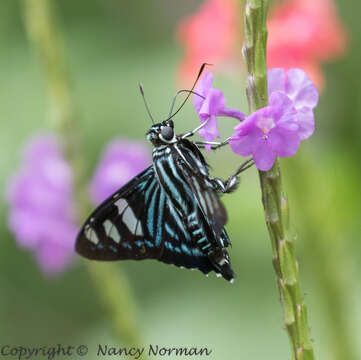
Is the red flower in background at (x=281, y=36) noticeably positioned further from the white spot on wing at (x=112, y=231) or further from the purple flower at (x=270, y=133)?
the purple flower at (x=270, y=133)

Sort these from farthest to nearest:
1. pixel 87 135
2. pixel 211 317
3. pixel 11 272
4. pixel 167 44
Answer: pixel 167 44 → pixel 87 135 → pixel 11 272 → pixel 211 317

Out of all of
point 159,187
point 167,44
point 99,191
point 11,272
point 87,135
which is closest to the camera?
point 159,187

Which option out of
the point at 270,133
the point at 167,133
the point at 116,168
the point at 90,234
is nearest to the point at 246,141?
the point at 270,133

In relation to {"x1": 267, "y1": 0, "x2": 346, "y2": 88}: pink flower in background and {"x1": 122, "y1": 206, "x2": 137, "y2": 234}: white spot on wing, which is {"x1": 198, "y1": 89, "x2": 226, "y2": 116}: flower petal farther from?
{"x1": 267, "y1": 0, "x2": 346, "y2": 88}: pink flower in background

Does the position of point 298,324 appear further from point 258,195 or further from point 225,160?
point 225,160

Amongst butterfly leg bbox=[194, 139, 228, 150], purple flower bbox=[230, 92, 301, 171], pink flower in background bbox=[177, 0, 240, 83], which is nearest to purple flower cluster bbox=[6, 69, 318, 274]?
pink flower in background bbox=[177, 0, 240, 83]

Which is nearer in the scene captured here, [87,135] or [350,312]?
[350,312]

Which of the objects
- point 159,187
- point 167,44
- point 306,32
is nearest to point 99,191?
point 159,187
